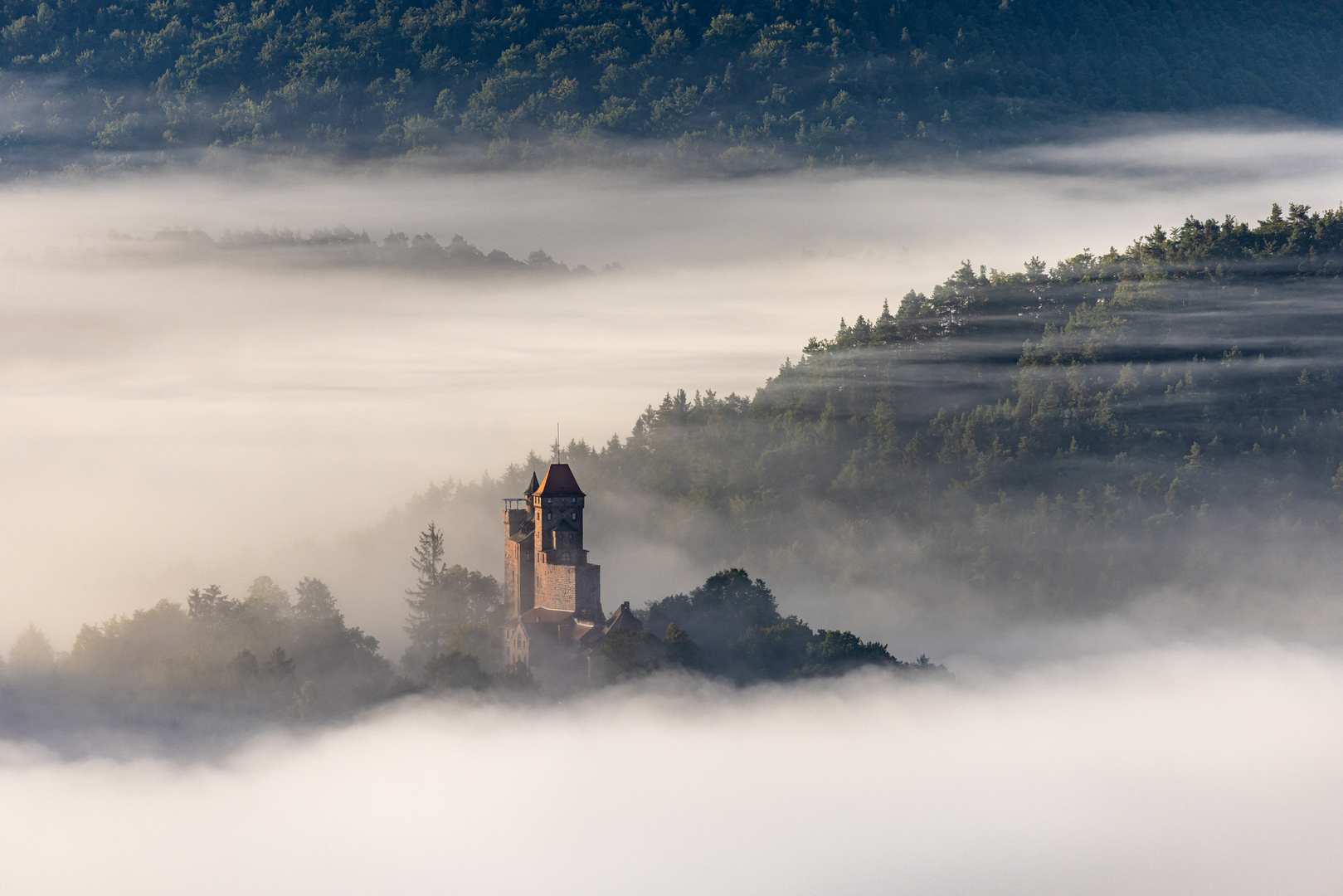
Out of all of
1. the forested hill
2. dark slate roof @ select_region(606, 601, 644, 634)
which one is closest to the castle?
dark slate roof @ select_region(606, 601, 644, 634)

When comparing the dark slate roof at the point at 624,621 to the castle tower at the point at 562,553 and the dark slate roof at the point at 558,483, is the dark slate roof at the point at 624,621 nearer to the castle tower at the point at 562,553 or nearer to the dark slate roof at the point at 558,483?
the castle tower at the point at 562,553

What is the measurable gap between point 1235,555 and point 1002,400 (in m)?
19.8

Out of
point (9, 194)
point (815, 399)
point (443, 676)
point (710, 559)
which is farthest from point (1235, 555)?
point (9, 194)

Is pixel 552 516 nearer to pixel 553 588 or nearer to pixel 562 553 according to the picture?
pixel 562 553

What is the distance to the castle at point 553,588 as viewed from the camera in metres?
69.2

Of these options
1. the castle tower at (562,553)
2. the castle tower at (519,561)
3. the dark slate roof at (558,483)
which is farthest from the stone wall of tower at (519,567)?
the dark slate roof at (558,483)

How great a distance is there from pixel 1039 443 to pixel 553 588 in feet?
212

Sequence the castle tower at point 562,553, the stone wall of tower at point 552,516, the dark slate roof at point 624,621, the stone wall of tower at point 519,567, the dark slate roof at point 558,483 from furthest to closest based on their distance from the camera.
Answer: the stone wall of tower at point 519,567
the dark slate roof at point 558,483
the stone wall of tower at point 552,516
the castle tower at point 562,553
the dark slate roof at point 624,621

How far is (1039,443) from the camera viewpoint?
126625 millimetres

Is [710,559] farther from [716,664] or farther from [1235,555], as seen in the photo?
[1235,555]

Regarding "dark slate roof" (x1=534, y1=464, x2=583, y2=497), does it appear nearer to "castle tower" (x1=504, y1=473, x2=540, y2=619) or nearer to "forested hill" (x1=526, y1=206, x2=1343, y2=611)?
"castle tower" (x1=504, y1=473, x2=540, y2=619)

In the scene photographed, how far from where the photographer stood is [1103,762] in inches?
5118

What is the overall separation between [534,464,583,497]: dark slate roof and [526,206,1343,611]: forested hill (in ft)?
110

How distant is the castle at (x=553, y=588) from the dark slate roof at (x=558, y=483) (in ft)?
0.11
